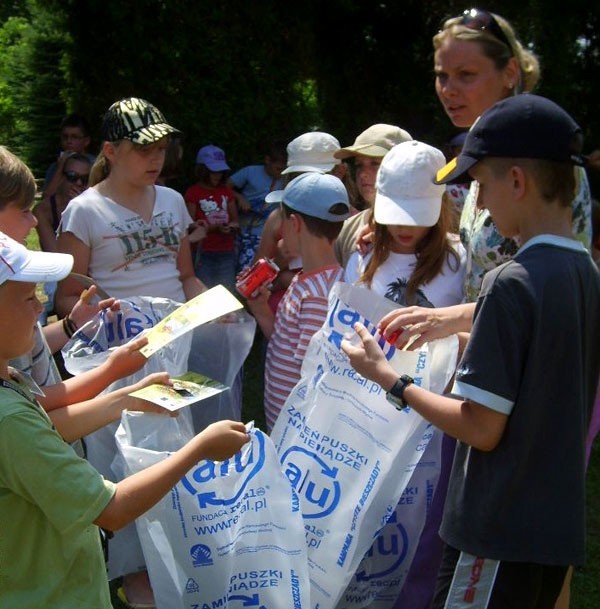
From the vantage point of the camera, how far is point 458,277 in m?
2.65

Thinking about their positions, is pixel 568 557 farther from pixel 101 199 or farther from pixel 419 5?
pixel 419 5

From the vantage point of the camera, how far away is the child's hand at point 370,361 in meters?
2.03

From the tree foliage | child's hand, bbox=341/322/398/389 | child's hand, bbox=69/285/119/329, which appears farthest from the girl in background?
child's hand, bbox=341/322/398/389

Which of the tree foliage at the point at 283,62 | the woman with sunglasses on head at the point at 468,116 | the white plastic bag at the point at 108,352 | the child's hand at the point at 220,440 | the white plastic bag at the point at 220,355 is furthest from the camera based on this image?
the tree foliage at the point at 283,62

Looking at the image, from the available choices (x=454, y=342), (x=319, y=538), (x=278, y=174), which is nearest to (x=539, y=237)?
(x=454, y=342)

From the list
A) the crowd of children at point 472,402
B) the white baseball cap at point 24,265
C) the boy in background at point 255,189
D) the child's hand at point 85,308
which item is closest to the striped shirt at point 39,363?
the crowd of children at point 472,402

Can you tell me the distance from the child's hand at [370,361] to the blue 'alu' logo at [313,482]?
20.1 inches

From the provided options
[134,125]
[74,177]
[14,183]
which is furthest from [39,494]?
[74,177]

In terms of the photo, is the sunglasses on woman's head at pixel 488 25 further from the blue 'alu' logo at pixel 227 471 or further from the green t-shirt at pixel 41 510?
the green t-shirt at pixel 41 510

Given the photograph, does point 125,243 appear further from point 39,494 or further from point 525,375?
point 525,375

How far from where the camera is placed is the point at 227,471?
2.39 metres

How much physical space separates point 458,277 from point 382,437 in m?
0.58

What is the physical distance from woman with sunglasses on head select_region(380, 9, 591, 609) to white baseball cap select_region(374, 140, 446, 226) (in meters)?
0.13

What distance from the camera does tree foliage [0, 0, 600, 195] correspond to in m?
7.56
